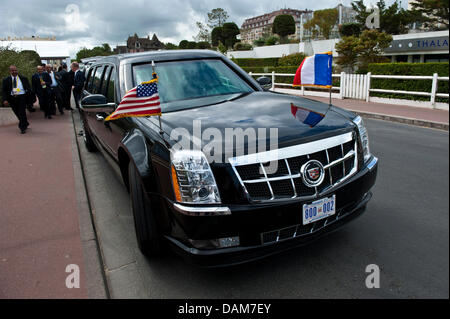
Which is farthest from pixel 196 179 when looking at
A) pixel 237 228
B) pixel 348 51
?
pixel 348 51

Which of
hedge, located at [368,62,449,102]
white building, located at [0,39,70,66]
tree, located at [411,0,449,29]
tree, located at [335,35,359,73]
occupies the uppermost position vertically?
white building, located at [0,39,70,66]

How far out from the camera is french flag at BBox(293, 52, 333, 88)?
394 centimetres

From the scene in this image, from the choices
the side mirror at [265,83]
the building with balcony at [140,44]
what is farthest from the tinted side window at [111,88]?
the building with balcony at [140,44]

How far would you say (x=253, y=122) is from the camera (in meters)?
2.90

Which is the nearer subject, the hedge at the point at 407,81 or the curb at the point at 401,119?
the curb at the point at 401,119

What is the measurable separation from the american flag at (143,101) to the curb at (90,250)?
138 centimetres

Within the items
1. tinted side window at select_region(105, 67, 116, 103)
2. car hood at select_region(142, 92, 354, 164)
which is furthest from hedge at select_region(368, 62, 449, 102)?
tinted side window at select_region(105, 67, 116, 103)

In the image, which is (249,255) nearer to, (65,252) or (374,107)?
(65,252)

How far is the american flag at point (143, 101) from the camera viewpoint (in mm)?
3021

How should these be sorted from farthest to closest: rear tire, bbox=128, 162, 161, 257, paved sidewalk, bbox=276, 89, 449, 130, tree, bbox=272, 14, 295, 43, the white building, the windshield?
1. tree, bbox=272, 14, 295, 43
2. the white building
3. paved sidewalk, bbox=276, 89, 449, 130
4. the windshield
5. rear tire, bbox=128, 162, 161, 257

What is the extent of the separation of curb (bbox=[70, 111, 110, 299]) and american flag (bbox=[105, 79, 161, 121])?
1.38m

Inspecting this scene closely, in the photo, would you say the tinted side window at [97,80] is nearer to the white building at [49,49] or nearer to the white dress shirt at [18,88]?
the white dress shirt at [18,88]

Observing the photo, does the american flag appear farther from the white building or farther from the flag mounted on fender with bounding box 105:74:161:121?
the white building
